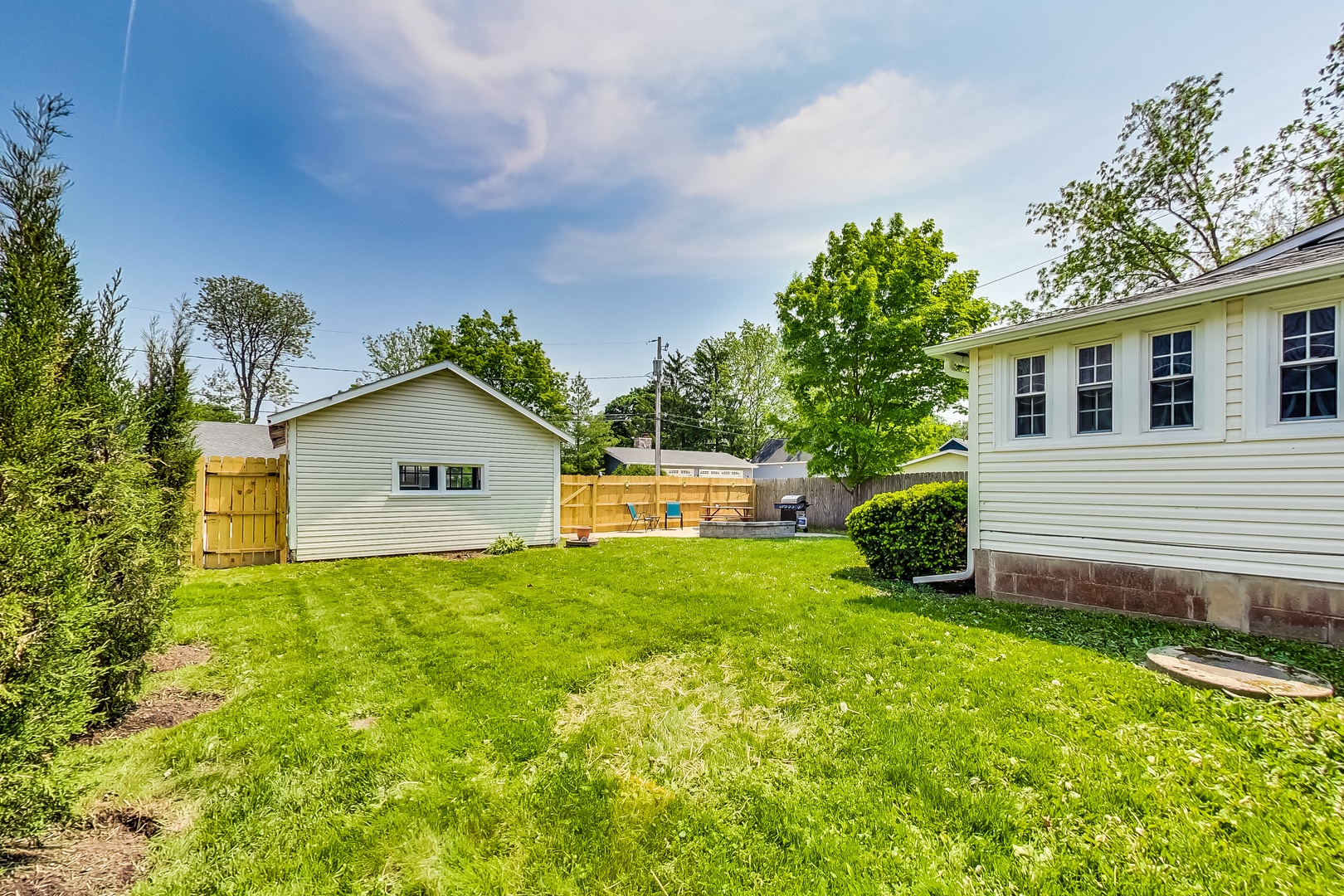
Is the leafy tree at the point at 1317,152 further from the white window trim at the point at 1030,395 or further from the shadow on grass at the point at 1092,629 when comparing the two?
the shadow on grass at the point at 1092,629

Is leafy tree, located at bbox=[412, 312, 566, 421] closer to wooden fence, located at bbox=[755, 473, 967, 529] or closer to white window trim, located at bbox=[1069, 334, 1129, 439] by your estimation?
wooden fence, located at bbox=[755, 473, 967, 529]

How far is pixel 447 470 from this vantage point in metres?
11.9

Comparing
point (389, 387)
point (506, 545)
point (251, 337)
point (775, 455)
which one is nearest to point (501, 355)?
point (389, 387)

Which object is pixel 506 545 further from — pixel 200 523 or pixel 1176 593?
pixel 1176 593

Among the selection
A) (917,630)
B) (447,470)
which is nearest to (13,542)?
(917,630)

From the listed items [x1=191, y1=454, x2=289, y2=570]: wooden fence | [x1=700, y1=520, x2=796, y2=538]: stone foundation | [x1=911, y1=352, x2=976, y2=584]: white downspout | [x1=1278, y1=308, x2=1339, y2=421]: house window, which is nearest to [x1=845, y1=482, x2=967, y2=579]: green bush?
[x1=911, y1=352, x2=976, y2=584]: white downspout

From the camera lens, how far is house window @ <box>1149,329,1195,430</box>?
5488 millimetres

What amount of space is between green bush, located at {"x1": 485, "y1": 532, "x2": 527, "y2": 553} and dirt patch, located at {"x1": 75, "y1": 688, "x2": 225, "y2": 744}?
7.54m

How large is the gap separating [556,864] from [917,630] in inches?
174

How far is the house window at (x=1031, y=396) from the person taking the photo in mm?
6613

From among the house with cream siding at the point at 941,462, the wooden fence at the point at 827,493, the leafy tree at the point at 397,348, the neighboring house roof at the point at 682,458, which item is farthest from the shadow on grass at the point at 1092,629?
the leafy tree at the point at 397,348

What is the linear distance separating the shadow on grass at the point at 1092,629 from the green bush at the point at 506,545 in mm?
8310

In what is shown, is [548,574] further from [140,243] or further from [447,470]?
[140,243]

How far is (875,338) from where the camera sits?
14.3 metres
